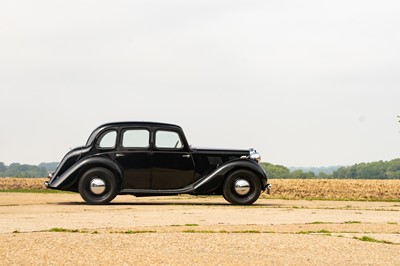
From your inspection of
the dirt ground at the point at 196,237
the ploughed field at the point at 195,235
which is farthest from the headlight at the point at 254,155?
the dirt ground at the point at 196,237

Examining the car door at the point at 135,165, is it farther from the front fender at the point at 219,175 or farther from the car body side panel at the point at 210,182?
the front fender at the point at 219,175

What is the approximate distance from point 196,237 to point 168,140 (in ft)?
28.1

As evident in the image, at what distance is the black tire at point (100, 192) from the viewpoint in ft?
65.6

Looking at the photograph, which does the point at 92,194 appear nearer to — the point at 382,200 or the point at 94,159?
the point at 94,159

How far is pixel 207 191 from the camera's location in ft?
67.4

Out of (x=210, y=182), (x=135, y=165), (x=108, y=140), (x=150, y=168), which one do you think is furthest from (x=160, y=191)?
(x=108, y=140)

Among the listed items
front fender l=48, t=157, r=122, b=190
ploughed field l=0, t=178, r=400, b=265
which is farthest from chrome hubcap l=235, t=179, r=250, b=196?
front fender l=48, t=157, r=122, b=190

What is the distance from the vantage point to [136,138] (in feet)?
67.5

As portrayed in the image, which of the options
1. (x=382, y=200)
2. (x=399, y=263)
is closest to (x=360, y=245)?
(x=399, y=263)

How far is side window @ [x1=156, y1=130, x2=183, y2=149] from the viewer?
2047cm

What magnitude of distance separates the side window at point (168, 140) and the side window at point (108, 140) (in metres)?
1.09

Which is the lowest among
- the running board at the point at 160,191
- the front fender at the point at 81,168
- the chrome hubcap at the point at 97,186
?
the running board at the point at 160,191

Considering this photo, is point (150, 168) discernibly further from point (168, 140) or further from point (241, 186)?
point (241, 186)

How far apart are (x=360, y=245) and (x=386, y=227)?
310cm
